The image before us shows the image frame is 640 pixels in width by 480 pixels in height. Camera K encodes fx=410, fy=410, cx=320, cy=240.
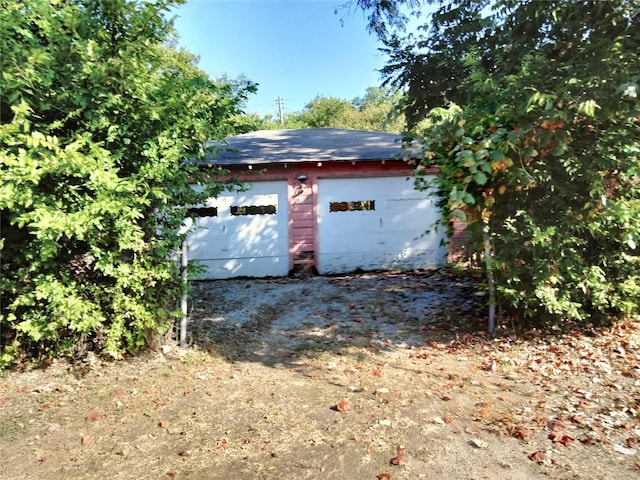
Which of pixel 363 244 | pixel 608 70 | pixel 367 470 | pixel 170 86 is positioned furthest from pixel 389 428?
pixel 363 244

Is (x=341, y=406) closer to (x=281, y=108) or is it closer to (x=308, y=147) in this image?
(x=308, y=147)

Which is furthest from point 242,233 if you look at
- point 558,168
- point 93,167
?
point 558,168

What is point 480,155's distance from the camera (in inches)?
138

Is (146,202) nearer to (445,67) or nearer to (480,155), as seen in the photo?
(480,155)

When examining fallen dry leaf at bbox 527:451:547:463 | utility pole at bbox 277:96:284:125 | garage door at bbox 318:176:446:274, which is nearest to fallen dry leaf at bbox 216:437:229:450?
fallen dry leaf at bbox 527:451:547:463

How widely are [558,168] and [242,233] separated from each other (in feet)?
20.6

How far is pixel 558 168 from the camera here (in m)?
4.23

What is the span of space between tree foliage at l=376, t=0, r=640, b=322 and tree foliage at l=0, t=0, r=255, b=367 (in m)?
2.39

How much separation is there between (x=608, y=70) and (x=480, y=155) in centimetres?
150

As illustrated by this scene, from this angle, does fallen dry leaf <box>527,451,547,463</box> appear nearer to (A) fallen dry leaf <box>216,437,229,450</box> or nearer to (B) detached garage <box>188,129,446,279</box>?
(A) fallen dry leaf <box>216,437,229,450</box>

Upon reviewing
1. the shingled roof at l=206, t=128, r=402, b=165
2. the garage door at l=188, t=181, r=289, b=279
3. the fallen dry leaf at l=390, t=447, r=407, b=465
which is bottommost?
the fallen dry leaf at l=390, t=447, r=407, b=465

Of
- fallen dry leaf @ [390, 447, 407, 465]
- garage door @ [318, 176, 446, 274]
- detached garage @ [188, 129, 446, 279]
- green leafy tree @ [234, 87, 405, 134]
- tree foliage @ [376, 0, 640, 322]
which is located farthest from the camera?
green leafy tree @ [234, 87, 405, 134]

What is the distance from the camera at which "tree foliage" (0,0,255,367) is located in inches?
127

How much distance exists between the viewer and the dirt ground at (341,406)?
8.66 feet
